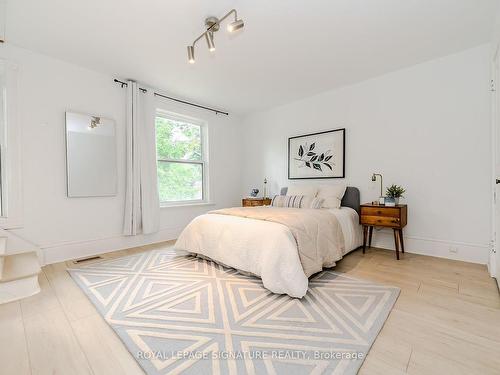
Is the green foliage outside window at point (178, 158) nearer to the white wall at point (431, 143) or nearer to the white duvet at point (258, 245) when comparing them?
the white duvet at point (258, 245)

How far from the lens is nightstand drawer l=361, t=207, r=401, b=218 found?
9.16 feet

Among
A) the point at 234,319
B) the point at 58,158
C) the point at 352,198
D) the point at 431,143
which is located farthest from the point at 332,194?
the point at 58,158

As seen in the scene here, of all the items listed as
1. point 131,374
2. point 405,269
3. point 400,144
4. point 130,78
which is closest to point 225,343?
point 131,374

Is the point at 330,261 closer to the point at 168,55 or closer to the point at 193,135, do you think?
the point at 168,55

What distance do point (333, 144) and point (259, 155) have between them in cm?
159

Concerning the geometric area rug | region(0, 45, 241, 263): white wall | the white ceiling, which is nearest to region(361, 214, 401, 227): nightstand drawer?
the geometric area rug

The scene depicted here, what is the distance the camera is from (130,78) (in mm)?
3406

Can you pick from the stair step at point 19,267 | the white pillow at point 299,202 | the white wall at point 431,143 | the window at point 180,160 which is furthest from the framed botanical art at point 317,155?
the stair step at point 19,267

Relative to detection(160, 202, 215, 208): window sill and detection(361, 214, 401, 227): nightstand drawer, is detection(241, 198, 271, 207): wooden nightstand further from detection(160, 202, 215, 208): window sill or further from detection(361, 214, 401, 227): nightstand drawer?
detection(361, 214, 401, 227): nightstand drawer

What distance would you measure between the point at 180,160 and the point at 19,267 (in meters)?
2.52

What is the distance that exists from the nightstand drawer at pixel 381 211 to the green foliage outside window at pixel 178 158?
2.91 m

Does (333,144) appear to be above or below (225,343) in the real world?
above

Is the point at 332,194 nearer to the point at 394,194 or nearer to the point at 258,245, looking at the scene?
the point at 394,194

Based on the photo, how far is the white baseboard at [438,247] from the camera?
8.68ft
